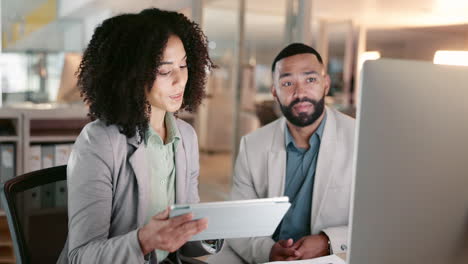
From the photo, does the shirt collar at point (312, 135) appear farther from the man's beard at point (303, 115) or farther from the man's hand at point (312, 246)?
the man's hand at point (312, 246)

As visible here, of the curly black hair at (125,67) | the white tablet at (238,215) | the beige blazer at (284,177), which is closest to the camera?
the white tablet at (238,215)

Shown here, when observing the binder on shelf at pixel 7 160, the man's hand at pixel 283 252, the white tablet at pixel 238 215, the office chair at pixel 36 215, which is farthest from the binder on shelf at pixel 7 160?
the white tablet at pixel 238 215

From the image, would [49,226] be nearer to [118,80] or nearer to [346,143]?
[118,80]

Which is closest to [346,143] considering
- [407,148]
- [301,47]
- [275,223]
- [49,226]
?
[301,47]

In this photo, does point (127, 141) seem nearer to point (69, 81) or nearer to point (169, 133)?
point (169, 133)

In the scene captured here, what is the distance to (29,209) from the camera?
1.41m

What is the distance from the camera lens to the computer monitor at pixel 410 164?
2.86 ft

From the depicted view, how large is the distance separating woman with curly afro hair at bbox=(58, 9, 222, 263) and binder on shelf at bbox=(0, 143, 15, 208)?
2081 mm

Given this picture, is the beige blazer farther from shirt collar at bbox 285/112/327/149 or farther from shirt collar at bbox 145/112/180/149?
shirt collar at bbox 145/112/180/149

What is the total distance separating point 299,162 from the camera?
68.5 inches

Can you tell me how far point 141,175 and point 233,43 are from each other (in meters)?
4.33

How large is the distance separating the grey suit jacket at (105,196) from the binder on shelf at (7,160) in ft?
6.91

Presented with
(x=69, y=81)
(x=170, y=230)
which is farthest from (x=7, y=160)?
(x=170, y=230)

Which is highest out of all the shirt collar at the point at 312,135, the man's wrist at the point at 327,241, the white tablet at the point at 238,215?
the shirt collar at the point at 312,135
